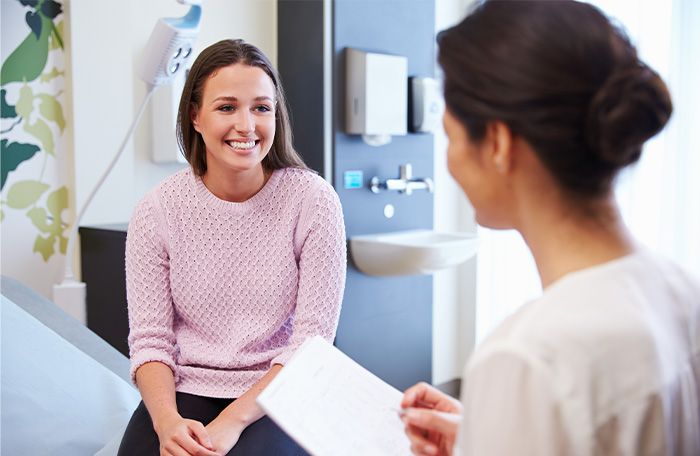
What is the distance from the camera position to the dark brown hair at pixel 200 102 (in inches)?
55.2

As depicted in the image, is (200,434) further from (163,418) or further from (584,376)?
(584,376)

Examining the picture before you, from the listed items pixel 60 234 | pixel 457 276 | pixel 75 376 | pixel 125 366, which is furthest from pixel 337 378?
pixel 457 276

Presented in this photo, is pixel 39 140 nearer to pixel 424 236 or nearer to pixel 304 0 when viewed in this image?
pixel 304 0

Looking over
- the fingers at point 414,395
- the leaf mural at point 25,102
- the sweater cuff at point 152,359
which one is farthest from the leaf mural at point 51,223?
the fingers at point 414,395

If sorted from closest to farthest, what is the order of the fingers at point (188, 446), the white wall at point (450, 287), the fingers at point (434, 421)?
the fingers at point (434, 421) → the fingers at point (188, 446) → the white wall at point (450, 287)

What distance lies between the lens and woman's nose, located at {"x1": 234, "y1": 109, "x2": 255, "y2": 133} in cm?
138

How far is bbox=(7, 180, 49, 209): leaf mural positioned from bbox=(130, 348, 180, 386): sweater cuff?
111 cm

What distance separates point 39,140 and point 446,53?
1.91 m

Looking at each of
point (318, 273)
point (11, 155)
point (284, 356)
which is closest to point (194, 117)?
point (318, 273)

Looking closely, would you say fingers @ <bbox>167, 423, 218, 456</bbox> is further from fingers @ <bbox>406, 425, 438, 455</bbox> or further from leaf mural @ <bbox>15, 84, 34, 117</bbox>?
leaf mural @ <bbox>15, 84, 34, 117</bbox>

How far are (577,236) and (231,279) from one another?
84 centimetres

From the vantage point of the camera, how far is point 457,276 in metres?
3.43

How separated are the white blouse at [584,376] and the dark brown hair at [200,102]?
36.1 inches

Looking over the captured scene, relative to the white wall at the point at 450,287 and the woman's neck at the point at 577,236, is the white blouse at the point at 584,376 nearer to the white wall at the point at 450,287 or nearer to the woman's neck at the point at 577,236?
the woman's neck at the point at 577,236
